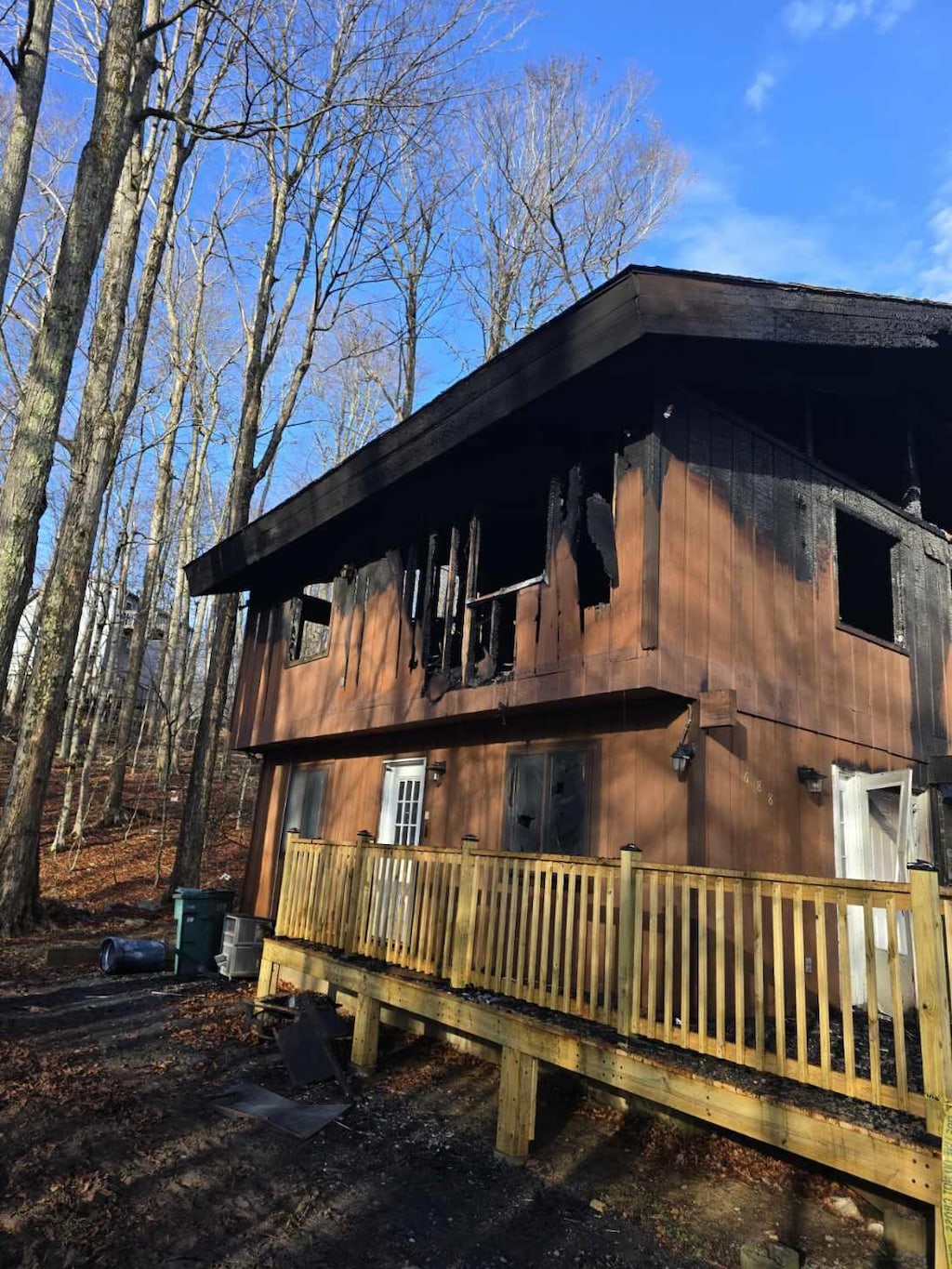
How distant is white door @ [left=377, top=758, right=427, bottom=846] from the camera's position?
29.0 feet

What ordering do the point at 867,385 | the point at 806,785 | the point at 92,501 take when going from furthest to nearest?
the point at 92,501, the point at 867,385, the point at 806,785

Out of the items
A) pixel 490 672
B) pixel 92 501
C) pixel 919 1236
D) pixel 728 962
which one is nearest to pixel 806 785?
pixel 728 962

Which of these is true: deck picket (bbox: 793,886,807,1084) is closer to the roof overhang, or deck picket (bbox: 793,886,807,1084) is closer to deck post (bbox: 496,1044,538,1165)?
deck post (bbox: 496,1044,538,1165)

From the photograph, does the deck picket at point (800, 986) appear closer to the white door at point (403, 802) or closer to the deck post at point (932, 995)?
the deck post at point (932, 995)

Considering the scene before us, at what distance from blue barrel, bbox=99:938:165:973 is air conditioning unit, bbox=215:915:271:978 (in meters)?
0.74

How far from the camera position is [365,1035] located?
5.94m

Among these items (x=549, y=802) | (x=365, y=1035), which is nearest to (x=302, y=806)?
(x=549, y=802)

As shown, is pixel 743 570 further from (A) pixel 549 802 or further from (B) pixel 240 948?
(B) pixel 240 948

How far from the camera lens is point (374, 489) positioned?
8789 mm

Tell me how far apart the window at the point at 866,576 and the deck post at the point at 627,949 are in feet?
15.2

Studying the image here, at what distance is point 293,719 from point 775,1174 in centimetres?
768

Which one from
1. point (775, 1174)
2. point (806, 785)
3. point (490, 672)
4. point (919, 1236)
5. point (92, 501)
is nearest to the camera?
point (919, 1236)

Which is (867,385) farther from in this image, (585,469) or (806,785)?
(806,785)

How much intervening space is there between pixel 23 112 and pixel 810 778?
32.2 ft
